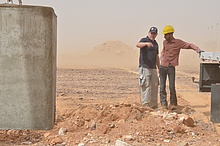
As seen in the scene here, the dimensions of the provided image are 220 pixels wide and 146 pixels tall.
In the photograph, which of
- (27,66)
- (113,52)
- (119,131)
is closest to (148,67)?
(119,131)

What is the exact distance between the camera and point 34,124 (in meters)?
4.59

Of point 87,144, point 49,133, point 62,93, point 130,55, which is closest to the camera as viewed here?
point 87,144

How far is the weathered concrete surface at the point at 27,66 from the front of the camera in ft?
14.3

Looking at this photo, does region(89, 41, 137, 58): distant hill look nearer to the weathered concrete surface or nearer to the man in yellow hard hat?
the man in yellow hard hat

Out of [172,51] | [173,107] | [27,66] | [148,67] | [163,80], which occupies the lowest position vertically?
[173,107]

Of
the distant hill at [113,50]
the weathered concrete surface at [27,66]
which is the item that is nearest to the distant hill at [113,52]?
the distant hill at [113,50]

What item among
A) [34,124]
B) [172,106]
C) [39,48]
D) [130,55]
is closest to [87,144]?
[34,124]

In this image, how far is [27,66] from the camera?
4.45m

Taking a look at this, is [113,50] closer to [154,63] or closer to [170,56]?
[170,56]

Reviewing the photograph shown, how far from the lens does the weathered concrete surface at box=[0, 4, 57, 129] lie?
172 inches

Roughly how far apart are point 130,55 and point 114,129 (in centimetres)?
4670

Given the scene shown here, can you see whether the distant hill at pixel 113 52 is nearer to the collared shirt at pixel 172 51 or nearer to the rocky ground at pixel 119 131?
the collared shirt at pixel 172 51

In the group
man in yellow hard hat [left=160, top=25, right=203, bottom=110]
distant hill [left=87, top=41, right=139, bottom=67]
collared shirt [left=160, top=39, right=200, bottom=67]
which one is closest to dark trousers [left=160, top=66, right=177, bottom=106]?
man in yellow hard hat [left=160, top=25, right=203, bottom=110]

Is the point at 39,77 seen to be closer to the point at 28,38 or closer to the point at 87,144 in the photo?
the point at 28,38
